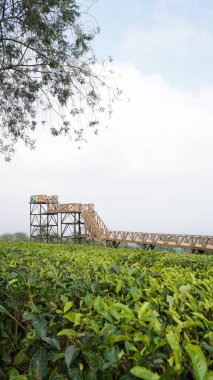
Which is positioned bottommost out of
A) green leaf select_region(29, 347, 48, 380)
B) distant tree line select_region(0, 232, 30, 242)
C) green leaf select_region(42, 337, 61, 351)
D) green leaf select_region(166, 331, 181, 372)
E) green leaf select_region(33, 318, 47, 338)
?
distant tree line select_region(0, 232, 30, 242)

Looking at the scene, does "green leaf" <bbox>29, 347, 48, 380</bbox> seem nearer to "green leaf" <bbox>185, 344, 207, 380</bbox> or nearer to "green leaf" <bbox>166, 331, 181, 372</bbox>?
"green leaf" <bbox>166, 331, 181, 372</bbox>

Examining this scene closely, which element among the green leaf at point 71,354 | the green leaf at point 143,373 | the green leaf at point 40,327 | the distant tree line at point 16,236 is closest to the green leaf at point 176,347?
the green leaf at point 143,373

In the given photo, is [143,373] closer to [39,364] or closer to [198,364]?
[198,364]

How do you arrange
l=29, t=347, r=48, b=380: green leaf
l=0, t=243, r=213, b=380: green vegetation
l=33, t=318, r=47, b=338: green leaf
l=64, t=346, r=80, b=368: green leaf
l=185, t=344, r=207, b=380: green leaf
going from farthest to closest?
l=33, t=318, r=47, b=338: green leaf < l=29, t=347, r=48, b=380: green leaf < l=64, t=346, r=80, b=368: green leaf < l=0, t=243, r=213, b=380: green vegetation < l=185, t=344, r=207, b=380: green leaf

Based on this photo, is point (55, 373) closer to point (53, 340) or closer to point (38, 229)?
point (53, 340)

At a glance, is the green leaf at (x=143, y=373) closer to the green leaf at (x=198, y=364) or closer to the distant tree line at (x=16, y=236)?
the green leaf at (x=198, y=364)

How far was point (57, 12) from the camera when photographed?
→ 31.7ft

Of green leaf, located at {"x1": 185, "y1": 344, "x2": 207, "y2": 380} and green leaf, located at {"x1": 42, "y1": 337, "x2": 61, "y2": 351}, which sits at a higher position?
green leaf, located at {"x1": 185, "y1": 344, "x2": 207, "y2": 380}

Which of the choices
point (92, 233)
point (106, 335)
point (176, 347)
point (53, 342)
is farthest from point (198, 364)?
point (92, 233)

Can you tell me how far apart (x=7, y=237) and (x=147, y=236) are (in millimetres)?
19800

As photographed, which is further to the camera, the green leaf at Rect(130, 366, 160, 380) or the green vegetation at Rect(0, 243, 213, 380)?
the green vegetation at Rect(0, 243, 213, 380)

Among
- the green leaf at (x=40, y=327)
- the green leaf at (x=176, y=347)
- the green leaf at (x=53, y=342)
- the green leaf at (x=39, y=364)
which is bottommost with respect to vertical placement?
the green leaf at (x=39, y=364)

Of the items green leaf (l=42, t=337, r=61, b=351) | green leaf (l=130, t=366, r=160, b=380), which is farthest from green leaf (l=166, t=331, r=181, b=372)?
green leaf (l=42, t=337, r=61, b=351)

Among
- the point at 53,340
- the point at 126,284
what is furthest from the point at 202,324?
the point at 126,284
